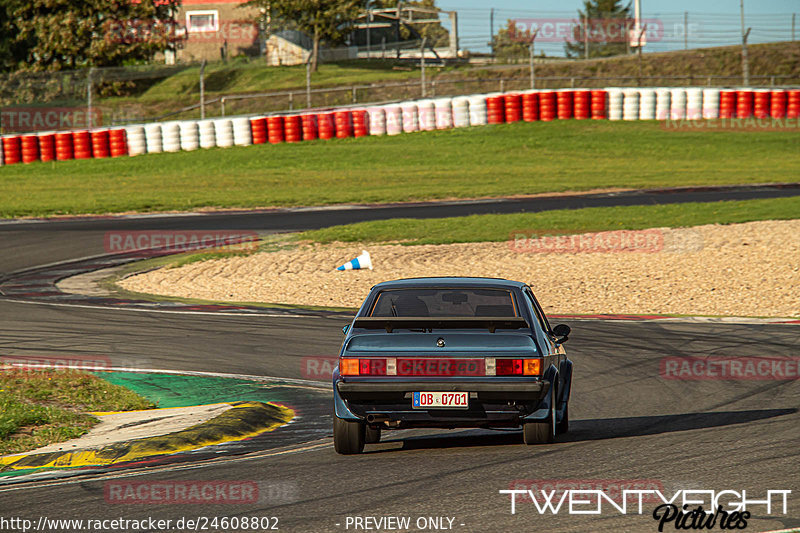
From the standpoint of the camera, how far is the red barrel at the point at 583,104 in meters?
41.5

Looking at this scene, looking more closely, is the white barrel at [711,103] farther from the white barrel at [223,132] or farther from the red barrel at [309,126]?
the white barrel at [223,132]

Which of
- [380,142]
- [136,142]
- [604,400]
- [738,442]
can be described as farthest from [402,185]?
[738,442]

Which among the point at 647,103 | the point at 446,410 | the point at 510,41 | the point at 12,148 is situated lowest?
the point at 446,410

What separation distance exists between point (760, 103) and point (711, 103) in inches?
86.4

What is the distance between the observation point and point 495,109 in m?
41.8

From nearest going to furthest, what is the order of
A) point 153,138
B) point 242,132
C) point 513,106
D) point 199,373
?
point 199,373, point 153,138, point 242,132, point 513,106

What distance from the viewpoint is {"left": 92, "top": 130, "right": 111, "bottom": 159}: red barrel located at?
3828cm

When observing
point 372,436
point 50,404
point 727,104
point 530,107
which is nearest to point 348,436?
point 372,436

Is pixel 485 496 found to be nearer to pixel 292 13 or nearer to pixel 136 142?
pixel 136 142

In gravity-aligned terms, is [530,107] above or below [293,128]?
above

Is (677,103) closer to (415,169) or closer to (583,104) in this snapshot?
(583,104)

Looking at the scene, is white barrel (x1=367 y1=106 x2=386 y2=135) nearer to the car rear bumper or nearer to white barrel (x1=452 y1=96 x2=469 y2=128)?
white barrel (x1=452 y1=96 x2=469 y2=128)

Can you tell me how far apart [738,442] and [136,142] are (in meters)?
34.2

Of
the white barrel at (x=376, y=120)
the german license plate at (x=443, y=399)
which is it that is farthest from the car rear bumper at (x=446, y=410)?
the white barrel at (x=376, y=120)
